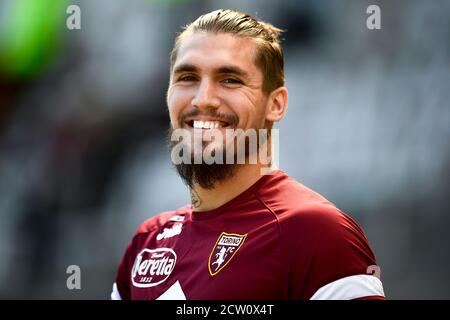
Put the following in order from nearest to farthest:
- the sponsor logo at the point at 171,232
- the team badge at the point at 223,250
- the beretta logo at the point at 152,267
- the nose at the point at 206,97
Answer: the team badge at the point at 223,250 < the nose at the point at 206,97 < the beretta logo at the point at 152,267 < the sponsor logo at the point at 171,232

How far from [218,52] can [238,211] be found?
577mm

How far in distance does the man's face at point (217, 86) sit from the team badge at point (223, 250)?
345mm

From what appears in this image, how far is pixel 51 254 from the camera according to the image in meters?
6.45

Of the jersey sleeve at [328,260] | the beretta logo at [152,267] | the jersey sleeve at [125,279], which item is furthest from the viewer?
the jersey sleeve at [125,279]

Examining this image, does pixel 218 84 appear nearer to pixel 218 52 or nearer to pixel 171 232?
pixel 218 52

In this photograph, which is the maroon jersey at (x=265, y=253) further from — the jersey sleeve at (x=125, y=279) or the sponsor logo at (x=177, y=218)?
the jersey sleeve at (x=125, y=279)

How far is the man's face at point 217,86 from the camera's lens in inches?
97.2

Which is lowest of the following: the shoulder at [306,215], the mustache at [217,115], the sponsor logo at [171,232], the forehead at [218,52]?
the sponsor logo at [171,232]

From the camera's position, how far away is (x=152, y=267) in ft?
8.70

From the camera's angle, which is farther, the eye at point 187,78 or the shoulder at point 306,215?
the eye at point 187,78

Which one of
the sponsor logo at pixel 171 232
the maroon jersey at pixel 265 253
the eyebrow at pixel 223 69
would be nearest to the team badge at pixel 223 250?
the maroon jersey at pixel 265 253

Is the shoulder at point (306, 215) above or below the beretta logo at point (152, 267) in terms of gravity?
above

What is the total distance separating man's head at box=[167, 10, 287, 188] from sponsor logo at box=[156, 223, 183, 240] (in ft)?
0.62

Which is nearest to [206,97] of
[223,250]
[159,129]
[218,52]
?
[218,52]
